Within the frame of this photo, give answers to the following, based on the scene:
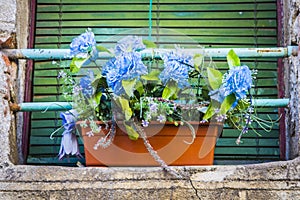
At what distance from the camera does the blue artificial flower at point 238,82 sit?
7.34 ft

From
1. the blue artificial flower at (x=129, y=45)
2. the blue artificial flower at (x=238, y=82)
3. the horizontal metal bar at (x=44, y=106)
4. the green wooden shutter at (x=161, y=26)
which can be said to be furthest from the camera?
the green wooden shutter at (x=161, y=26)

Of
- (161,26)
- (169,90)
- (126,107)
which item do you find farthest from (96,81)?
(161,26)

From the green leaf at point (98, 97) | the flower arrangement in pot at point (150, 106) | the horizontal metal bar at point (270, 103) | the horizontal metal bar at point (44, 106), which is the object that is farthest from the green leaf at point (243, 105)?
the horizontal metal bar at point (44, 106)

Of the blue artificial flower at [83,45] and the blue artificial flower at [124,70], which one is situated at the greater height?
the blue artificial flower at [83,45]

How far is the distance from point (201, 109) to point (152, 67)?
0.92 feet

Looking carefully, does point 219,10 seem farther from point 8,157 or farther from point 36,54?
point 8,157

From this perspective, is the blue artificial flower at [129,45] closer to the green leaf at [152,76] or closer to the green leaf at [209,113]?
Result: the green leaf at [152,76]

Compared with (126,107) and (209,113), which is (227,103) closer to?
(209,113)

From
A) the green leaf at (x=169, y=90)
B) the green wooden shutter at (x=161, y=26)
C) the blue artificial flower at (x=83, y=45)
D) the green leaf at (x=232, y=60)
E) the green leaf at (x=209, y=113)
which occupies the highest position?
the green wooden shutter at (x=161, y=26)

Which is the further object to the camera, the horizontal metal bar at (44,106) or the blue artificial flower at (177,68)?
the horizontal metal bar at (44,106)

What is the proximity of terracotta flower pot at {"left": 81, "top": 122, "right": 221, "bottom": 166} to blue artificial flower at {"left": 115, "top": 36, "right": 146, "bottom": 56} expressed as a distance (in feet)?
0.88

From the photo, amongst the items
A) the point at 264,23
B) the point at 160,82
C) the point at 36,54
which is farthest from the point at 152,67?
the point at 264,23

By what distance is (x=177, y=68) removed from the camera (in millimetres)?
2295

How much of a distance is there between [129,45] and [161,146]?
0.38m
